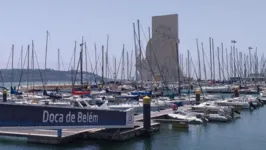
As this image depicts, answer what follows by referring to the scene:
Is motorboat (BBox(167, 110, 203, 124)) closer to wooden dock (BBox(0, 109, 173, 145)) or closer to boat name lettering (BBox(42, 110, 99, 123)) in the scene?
wooden dock (BBox(0, 109, 173, 145))

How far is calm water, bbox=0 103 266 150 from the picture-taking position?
28.5m

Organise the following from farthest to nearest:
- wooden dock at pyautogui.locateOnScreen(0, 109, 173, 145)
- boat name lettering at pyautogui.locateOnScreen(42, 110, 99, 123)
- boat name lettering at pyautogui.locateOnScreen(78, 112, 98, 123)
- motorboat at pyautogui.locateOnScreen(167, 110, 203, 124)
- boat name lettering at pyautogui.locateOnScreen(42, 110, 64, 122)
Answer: motorboat at pyautogui.locateOnScreen(167, 110, 203, 124)
wooden dock at pyautogui.locateOnScreen(0, 109, 173, 145)
boat name lettering at pyautogui.locateOnScreen(78, 112, 98, 123)
boat name lettering at pyautogui.locateOnScreen(42, 110, 99, 123)
boat name lettering at pyautogui.locateOnScreen(42, 110, 64, 122)

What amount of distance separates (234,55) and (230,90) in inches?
784

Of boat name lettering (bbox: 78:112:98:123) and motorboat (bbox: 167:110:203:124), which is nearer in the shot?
boat name lettering (bbox: 78:112:98:123)

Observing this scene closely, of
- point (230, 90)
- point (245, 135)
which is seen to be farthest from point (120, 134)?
point (230, 90)

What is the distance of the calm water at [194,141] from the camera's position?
28.5m

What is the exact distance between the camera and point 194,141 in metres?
31.9

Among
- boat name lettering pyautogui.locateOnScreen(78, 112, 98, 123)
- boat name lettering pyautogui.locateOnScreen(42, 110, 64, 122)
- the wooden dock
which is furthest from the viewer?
the wooden dock

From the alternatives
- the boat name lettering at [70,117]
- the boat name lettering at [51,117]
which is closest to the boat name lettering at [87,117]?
the boat name lettering at [70,117]

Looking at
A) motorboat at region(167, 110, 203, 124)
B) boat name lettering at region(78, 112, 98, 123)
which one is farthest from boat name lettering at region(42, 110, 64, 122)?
motorboat at region(167, 110, 203, 124)

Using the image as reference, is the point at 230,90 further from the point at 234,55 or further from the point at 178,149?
the point at 178,149

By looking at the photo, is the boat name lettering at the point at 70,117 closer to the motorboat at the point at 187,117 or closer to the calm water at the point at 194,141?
the calm water at the point at 194,141

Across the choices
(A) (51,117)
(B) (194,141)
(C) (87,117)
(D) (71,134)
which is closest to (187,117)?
(B) (194,141)

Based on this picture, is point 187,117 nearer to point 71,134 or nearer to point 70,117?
point 71,134
